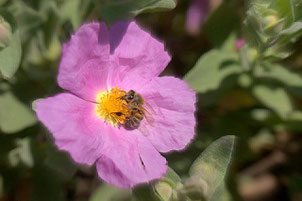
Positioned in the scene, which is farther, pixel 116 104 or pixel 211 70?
pixel 211 70

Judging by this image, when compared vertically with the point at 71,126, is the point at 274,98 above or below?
below

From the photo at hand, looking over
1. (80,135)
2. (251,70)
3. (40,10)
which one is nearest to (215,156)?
(80,135)

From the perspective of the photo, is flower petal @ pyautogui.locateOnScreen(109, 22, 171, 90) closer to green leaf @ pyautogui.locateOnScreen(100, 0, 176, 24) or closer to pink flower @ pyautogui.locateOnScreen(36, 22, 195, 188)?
pink flower @ pyautogui.locateOnScreen(36, 22, 195, 188)

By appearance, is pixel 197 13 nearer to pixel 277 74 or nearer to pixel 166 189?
pixel 277 74

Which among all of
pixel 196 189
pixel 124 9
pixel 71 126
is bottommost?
pixel 196 189

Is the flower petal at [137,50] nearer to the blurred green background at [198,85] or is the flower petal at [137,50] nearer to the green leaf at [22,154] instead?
the blurred green background at [198,85]

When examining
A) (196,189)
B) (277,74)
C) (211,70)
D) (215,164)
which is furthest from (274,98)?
(196,189)

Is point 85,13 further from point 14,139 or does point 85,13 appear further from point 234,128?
Result: point 234,128

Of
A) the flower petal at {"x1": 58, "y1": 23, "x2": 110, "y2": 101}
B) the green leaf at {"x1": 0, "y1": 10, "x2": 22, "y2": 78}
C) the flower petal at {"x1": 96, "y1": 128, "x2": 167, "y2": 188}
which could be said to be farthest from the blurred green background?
the flower petal at {"x1": 58, "y1": 23, "x2": 110, "y2": 101}
